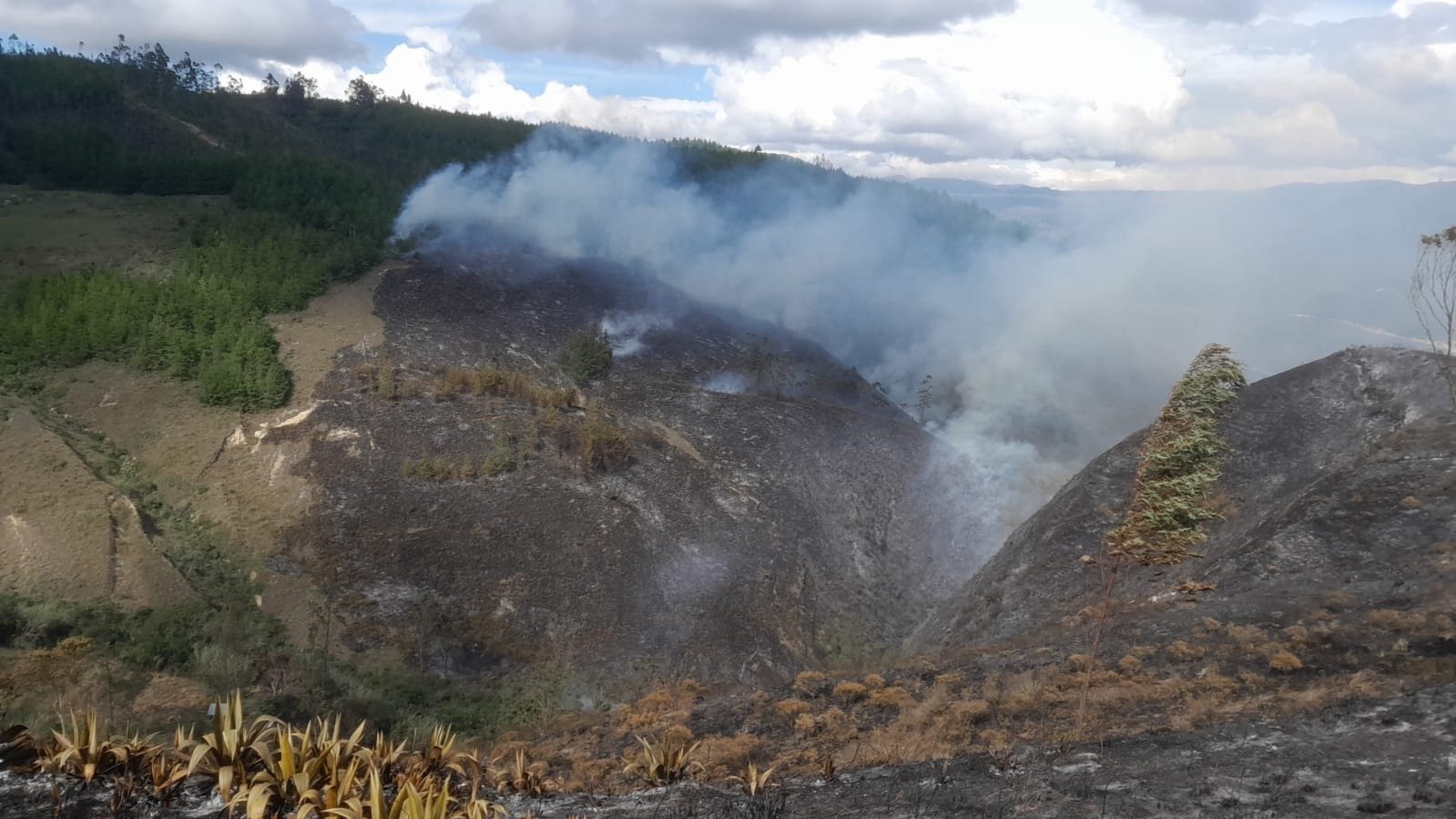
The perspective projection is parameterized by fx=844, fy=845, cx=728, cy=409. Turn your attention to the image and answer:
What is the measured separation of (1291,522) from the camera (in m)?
18.8

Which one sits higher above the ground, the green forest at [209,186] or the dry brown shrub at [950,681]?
the green forest at [209,186]

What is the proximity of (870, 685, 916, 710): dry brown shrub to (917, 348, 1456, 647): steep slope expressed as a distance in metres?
4.56

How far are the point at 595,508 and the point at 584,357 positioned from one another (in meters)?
11.6

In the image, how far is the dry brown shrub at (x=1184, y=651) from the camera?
1430 cm

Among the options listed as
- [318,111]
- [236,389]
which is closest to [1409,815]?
[236,389]

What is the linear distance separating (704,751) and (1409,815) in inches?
326

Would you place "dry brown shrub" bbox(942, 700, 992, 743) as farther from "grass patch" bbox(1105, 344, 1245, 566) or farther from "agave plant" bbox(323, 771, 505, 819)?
"agave plant" bbox(323, 771, 505, 819)

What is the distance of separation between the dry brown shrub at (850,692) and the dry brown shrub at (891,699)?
227 millimetres

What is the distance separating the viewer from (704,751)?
12.6m

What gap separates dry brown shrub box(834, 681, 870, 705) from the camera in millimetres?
14875

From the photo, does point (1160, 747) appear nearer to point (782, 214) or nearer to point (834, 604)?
point (834, 604)

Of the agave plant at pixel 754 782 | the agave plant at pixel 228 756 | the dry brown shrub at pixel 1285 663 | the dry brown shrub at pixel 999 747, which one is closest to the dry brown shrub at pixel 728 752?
the agave plant at pixel 754 782

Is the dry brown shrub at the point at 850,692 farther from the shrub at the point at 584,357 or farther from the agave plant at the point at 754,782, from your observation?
the shrub at the point at 584,357

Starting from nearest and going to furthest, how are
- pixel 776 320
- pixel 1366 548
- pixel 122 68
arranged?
pixel 1366 548, pixel 776 320, pixel 122 68
